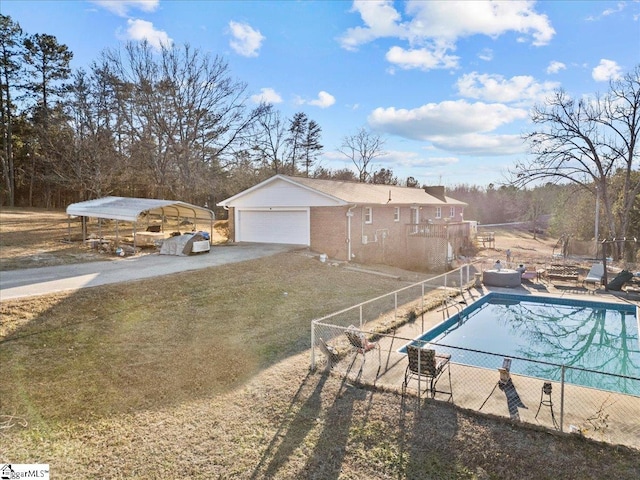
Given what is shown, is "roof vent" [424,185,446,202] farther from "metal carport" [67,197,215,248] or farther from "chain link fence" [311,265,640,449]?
"chain link fence" [311,265,640,449]

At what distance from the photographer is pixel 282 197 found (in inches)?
900

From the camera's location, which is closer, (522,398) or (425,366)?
(522,398)

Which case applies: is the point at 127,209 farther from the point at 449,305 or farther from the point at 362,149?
the point at 362,149

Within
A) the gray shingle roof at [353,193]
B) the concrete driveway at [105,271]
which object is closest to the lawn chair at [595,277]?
the gray shingle roof at [353,193]

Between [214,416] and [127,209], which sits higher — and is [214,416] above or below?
below

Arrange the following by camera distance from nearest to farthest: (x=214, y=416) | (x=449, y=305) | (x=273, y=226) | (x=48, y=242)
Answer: (x=214, y=416)
(x=449, y=305)
(x=48, y=242)
(x=273, y=226)

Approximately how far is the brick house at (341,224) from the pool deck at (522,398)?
11.8 meters

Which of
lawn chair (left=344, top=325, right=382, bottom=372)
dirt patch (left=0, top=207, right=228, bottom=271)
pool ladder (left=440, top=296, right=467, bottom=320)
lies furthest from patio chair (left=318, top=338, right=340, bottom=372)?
dirt patch (left=0, top=207, right=228, bottom=271)

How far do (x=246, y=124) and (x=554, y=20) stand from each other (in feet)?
89.7

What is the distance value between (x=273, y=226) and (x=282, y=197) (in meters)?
1.96

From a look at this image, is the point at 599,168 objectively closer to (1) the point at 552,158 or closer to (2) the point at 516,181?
(1) the point at 552,158

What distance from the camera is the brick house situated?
69.1 ft

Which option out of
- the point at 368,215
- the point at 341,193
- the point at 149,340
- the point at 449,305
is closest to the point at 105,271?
the point at 149,340

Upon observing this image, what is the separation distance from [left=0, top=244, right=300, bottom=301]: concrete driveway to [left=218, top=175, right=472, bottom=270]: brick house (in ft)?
8.05
